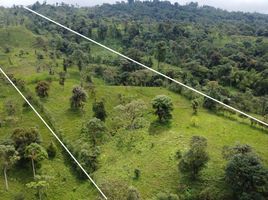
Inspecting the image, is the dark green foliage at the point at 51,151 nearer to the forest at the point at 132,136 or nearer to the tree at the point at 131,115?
the forest at the point at 132,136

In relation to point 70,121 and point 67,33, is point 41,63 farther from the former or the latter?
point 67,33

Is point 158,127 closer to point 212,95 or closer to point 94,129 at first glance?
point 94,129

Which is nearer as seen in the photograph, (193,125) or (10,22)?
(193,125)

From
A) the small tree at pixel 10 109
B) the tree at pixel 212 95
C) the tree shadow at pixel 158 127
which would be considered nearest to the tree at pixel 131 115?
the tree shadow at pixel 158 127

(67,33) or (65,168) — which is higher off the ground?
(67,33)

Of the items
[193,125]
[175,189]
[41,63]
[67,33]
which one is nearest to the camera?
[175,189]

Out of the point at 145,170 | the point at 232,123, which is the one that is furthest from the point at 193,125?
the point at 145,170

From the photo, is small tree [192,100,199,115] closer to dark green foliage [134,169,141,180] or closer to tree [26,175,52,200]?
dark green foliage [134,169,141,180]
